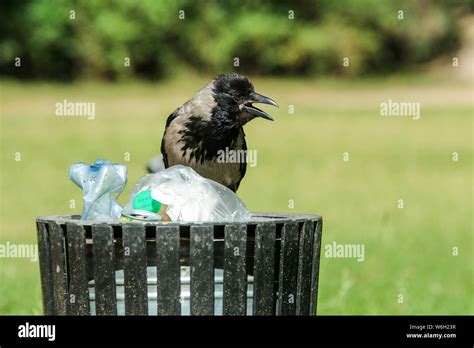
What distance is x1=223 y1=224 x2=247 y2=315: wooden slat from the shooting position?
4.28 m

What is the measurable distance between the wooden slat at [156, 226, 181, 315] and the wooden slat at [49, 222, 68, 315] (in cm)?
49

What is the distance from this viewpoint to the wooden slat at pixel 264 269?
4.37 meters

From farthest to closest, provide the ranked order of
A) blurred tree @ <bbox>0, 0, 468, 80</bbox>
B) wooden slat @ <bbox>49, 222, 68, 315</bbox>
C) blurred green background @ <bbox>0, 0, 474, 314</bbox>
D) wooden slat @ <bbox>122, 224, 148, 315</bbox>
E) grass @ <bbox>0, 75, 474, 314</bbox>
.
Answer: blurred tree @ <bbox>0, 0, 468, 80</bbox>, blurred green background @ <bbox>0, 0, 474, 314</bbox>, grass @ <bbox>0, 75, 474, 314</bbox>, wooden slat @ <bbox>49, 222, 68, 315</bbox>, wooden slat @ <bbox>122, 224, 148, 315</bbox>

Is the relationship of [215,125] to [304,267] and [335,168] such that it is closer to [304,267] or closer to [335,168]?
[304,267]

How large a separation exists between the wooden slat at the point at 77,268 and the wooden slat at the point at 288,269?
0.89 m

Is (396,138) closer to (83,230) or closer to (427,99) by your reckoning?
(427,99)

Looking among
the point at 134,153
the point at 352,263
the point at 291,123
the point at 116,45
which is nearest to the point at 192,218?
the point at 352,263

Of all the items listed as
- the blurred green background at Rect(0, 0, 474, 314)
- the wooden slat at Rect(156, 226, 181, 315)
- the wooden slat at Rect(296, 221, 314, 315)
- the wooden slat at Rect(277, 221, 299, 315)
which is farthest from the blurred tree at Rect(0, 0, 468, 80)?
the wooden slat at Rect(156, 226, 181, 315)

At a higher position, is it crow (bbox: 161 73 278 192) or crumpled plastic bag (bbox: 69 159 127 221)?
crow (bbox: 161 73 278 192)

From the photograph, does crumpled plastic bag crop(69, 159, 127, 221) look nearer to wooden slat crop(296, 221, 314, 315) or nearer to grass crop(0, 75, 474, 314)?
wooden slat crop(296, 221, 314, 315)

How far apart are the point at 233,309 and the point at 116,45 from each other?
27.8 metres

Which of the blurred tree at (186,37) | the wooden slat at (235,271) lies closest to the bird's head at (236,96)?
the wooden slat at (235,271)

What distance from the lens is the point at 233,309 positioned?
437cm
